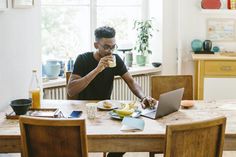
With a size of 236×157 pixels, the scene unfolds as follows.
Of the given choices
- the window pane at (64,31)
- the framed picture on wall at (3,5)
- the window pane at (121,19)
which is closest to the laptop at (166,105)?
the framed picture on wall at (3,5)

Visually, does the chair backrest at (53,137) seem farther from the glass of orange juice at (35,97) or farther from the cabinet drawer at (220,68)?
the cabinet drawer at (220,68)

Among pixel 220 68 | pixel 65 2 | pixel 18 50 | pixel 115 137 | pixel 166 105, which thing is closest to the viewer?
pixel 115 137

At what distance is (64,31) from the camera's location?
A: 4625 millimetres

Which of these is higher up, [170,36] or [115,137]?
[170,36]

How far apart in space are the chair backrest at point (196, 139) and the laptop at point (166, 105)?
1.41ft

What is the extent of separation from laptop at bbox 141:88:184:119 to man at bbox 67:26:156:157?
15.2 inches

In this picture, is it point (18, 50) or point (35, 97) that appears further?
point (18, 50)

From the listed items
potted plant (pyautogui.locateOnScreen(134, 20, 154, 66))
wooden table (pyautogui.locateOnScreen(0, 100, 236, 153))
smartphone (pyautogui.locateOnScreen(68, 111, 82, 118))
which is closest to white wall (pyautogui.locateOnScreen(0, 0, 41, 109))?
wooden table (pyautogui.locateOnScreen(0, 100, 236, 153))

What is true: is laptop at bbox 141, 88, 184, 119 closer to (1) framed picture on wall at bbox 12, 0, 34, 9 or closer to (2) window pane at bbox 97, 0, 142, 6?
(1) framed picture on wall at bbox 12, 0, 34, 9

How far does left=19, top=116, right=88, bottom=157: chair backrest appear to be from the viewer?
197 centimetres

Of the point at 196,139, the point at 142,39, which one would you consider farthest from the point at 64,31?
the point at 196,139

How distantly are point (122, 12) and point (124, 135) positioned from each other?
9.41 ft

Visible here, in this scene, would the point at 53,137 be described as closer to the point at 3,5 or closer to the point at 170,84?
the point at 3,5

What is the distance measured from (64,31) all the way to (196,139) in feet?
9.59
